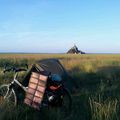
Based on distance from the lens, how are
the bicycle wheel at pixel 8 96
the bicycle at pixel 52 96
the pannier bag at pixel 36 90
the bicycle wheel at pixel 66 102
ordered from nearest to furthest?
1. the pannier bag at pixel 36 90
2. the bicycle at pixel 52 96
3. the bicycle wheel at pixel 8 96
4. the bicycle wheel at pixel 66 102

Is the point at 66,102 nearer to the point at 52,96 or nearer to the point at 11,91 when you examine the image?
the point at 52,96

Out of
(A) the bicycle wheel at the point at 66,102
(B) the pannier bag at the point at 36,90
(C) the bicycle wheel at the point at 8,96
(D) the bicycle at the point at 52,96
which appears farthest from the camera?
(A) the bicycle wheel at the point at 66,102

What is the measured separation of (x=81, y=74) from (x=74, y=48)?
6727 cm

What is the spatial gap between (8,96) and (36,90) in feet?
3.51

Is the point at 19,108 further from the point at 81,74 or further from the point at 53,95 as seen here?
the point at 81,74

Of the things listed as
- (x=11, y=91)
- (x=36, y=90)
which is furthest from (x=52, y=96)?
(x=11, y=91)

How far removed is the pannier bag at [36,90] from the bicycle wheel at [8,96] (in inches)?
16.4

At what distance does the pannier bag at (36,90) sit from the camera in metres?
9.70

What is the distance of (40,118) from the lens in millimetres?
9273

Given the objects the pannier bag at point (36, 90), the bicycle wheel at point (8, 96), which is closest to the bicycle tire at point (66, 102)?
the pannier bag at point (36, 90)

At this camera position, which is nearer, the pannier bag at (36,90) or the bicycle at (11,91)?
the pannier bag at (36,90)

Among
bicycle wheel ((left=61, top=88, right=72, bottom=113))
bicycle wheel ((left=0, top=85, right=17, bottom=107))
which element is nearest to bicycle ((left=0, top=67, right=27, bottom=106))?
bicycle wheel ((left=0, top=85, right=17, bottom=107))

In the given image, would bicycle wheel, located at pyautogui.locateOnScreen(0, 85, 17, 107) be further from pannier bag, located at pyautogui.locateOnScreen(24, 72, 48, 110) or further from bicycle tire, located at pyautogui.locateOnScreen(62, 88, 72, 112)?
bicycle tire, located at pyautogui.locateOnScreen(62, 88, 72, 112)

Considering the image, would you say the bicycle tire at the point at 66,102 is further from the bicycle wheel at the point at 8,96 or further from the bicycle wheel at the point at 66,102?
the bicycle wheel at the point at 8,96
